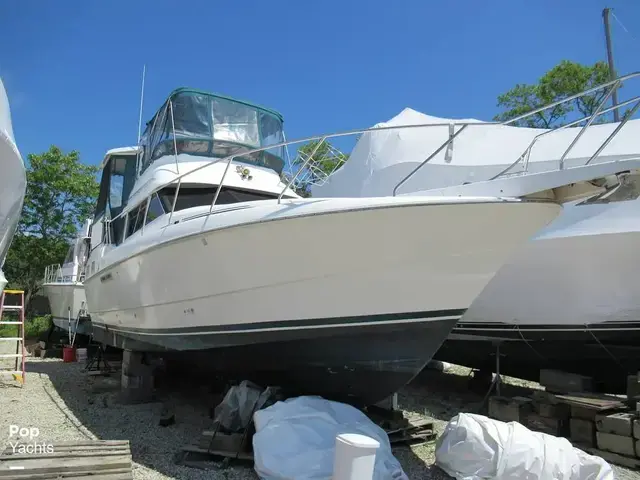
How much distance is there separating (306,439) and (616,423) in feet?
9.48

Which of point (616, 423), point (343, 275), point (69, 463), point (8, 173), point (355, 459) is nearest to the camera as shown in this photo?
point (355, 459)

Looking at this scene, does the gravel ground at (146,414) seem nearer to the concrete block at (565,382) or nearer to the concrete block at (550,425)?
the concrete block at (550,425)

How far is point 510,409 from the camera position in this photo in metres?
5.38

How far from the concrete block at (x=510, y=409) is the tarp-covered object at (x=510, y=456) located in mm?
1747

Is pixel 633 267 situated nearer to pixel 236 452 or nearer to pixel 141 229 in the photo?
pixel 236 452

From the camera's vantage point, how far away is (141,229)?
227 inches

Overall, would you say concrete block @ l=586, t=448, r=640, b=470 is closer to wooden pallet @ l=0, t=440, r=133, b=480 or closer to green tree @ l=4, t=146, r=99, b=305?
wooden pallet @ l=0, t=440, r=133, b=480

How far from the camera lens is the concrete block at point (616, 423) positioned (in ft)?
14.6

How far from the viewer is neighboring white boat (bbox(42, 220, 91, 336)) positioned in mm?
10164

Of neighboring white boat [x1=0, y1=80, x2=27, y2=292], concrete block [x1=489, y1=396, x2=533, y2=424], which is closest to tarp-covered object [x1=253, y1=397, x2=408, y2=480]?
concrete block [x1=489, y1=396, x2=533, y2=424]

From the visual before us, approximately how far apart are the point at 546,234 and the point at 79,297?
8.92 metres

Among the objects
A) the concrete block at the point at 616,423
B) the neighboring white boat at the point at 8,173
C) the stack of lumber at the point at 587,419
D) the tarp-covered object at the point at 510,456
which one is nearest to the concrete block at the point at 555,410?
the stack of lumber at the point at 587,419

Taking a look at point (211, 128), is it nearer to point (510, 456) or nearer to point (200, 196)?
point (200, 196)
